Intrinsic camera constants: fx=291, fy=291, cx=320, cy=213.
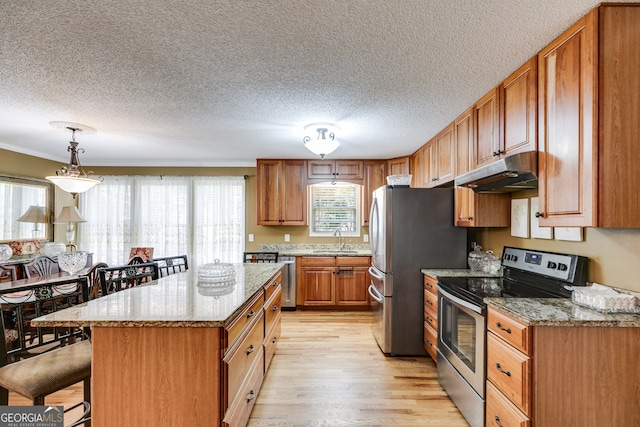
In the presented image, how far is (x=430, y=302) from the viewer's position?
8.91 ft

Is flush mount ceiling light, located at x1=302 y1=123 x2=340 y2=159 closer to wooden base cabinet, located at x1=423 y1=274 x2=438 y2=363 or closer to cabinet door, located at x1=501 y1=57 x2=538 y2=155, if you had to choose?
cabinet door, located at x1=501 y1=57 x2=538 y2=155

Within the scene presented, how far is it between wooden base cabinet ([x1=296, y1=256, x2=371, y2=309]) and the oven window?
192 cm

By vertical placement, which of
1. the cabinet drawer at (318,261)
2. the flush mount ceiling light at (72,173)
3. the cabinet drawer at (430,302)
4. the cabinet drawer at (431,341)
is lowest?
the cabinet drawer at (431,341)

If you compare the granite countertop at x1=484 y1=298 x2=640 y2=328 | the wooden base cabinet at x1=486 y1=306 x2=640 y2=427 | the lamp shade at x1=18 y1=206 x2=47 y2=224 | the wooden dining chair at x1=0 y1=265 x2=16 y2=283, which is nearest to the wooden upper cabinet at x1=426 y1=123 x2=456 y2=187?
the granite countertop at x1=484 y1=298 x2=640 y2=328

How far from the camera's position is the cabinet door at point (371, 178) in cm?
460

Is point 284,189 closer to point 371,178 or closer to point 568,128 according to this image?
point 371,178

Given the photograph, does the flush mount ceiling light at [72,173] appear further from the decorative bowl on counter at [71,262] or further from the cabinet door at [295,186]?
the cabinet door at [295,186]

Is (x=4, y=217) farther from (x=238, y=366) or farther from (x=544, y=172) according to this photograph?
(x=544, y=172)

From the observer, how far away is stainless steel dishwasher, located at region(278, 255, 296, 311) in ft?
14.1

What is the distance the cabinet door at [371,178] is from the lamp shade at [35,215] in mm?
4799

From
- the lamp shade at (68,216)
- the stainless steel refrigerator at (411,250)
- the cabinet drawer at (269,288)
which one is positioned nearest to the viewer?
the cabinet drawer at (269,288)

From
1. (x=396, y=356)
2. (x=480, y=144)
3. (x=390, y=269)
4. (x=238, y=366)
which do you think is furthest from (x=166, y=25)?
(x=396, y=356)

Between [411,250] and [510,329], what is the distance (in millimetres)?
1394

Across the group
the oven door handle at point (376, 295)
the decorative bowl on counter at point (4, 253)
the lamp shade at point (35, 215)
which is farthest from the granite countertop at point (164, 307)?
the lamp shade at point (35, 215)
